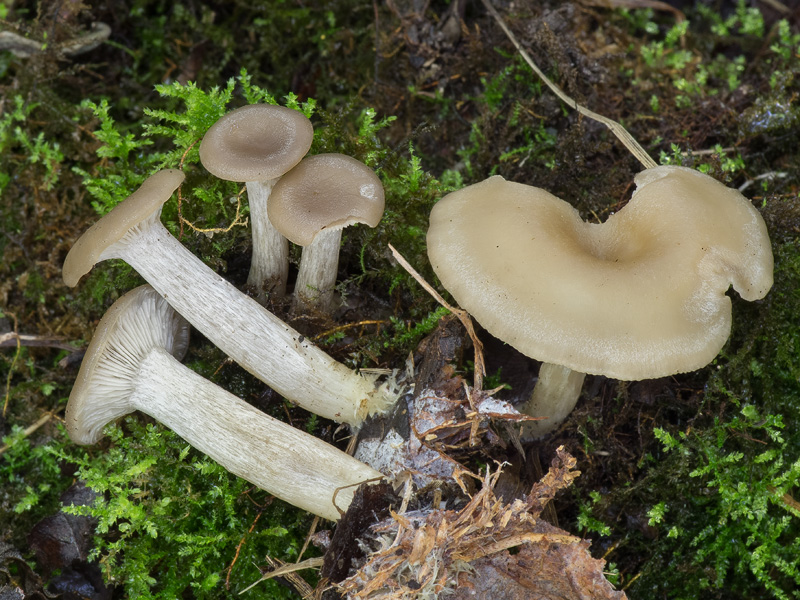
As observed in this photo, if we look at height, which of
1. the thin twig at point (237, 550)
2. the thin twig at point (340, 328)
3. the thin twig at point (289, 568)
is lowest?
the thin twig at point (237, 550)

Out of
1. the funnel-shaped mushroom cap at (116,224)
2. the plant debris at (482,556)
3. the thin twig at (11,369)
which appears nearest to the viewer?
the plant debris at (482,556)

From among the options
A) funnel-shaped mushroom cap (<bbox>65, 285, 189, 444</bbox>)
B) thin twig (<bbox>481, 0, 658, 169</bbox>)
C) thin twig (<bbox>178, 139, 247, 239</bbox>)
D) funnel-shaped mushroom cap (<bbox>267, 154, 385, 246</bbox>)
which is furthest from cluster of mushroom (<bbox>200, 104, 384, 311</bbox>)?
thin twig (<bbox>481, 0, 658, 169</bbox>)

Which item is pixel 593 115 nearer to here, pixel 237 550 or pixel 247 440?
pixel 247 440

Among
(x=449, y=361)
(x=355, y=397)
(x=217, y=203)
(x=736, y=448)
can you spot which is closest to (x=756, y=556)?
(x=736, y=448)

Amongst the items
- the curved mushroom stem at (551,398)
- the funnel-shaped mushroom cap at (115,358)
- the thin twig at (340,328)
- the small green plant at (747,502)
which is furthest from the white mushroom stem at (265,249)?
the small green plant at (747,502)

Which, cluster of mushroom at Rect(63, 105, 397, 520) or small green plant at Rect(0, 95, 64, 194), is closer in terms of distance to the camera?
cluster of mushroom at Rect(63, 105, 397, 520)

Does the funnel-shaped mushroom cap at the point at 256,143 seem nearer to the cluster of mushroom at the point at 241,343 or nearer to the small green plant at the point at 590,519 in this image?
the cluster of mushroom at the point at 241,343

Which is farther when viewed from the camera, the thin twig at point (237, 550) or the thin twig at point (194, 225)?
the thin twig at point (194, 225)

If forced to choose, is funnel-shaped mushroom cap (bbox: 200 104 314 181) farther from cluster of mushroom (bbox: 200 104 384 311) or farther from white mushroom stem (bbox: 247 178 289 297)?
white mushroom stem (bbox: 247 178 289 297)
